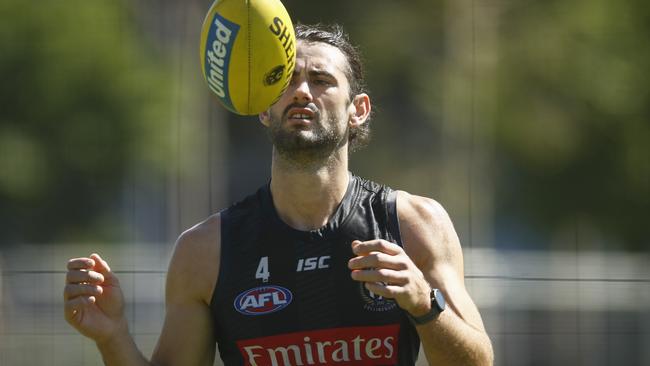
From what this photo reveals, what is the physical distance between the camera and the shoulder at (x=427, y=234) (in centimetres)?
426

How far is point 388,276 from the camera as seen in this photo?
140 inches

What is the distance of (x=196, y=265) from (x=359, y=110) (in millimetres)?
894

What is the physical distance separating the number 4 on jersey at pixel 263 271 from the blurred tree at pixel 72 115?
4076mm

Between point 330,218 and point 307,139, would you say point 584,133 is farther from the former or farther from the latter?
point 307,139

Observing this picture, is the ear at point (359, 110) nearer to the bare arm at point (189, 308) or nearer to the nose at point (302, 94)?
the nose at point (302, 94)

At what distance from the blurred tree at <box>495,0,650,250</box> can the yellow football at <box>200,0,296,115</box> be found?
4.41 meters

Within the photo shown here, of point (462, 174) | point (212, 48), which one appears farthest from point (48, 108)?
point (212, 48)

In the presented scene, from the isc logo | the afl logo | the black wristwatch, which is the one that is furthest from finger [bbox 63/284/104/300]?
the black wristwatch

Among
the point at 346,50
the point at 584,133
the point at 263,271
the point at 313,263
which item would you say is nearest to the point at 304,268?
the point at 313,263

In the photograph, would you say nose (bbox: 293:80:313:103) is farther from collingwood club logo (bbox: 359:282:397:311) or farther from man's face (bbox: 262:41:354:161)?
collingwood club logo (bbox: 359:282:397:311)

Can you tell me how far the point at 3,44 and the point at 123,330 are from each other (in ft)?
15.5

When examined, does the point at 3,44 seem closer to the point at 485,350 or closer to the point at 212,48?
the point at 212,48

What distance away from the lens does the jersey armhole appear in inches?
170

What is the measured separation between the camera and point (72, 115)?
27.6 ft
